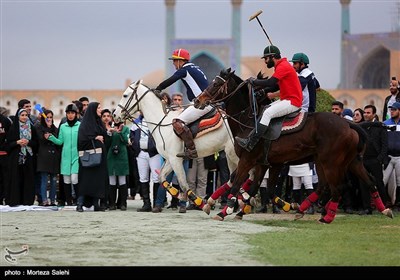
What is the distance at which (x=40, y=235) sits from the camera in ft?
38.3

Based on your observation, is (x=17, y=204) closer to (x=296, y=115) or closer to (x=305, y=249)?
(x=296, y=115)

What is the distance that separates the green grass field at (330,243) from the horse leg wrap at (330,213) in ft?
0.27

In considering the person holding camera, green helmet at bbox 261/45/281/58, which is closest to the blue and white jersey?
green helmet at bbox 261/45/281/58

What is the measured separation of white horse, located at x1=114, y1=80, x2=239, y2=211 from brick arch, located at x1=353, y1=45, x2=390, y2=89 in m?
54.6

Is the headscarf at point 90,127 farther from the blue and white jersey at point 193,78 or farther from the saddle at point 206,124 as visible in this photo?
the saddle at point 206,124

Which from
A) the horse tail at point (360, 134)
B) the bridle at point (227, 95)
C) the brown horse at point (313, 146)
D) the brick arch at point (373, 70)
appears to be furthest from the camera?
the brick arch at point (373, 70)

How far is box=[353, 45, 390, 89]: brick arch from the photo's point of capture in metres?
69.2

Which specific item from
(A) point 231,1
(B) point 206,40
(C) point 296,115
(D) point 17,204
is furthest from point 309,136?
(A) point 231,1

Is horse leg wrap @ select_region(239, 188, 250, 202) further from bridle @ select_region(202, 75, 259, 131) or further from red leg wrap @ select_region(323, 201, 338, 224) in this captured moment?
red leg wrap @ select_region(323, 201, 338, 224)

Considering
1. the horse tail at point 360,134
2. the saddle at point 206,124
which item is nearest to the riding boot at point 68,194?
the saddle at point 206,124

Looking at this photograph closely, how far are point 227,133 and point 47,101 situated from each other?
5683 centimetres

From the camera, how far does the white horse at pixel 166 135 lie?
587 inches

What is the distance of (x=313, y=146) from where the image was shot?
13492 millimetres

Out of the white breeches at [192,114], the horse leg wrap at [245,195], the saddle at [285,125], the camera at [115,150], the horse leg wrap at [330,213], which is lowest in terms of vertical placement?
the horse leg wrap at [330,213]
